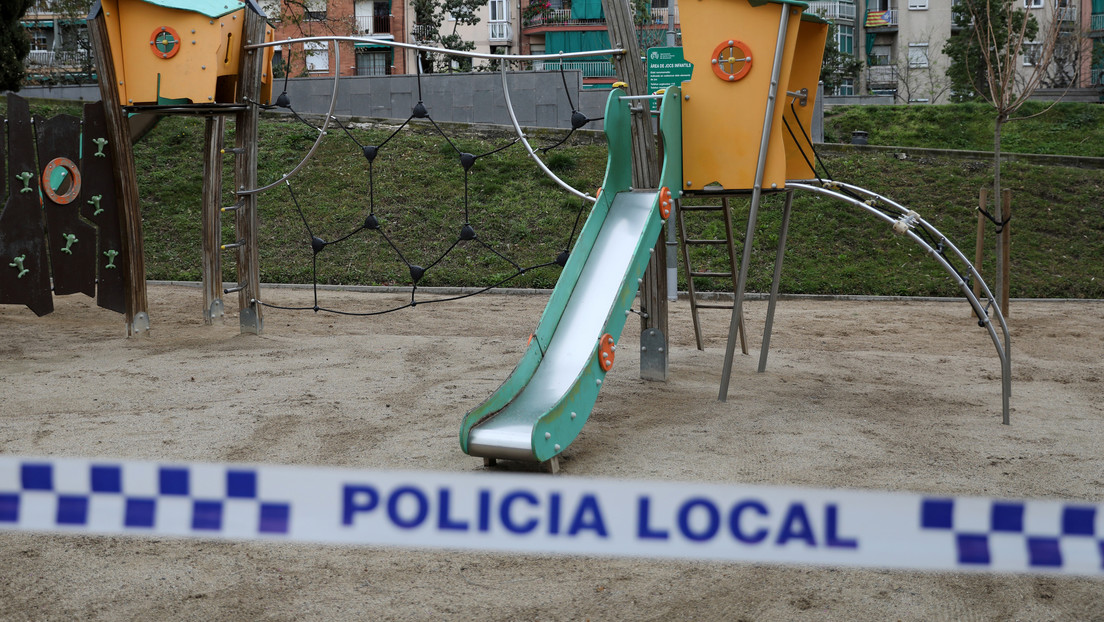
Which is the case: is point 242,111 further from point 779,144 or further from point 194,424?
point 779,144

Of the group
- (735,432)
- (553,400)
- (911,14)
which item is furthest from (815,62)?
(911,14)

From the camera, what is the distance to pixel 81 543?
3.89 metres

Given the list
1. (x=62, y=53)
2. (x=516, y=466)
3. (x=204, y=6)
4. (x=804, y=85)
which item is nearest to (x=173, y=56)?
(x=204, y=6)

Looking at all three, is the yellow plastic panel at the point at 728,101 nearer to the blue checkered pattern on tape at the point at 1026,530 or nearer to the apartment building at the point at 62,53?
the blue checkered pattern on tape at the point at 1026,530

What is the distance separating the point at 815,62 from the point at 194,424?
497 cm

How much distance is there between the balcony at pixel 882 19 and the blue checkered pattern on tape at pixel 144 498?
3997 centimetres

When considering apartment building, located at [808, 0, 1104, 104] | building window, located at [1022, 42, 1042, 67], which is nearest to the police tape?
building window, located at [1022, 42, 1042, 67]

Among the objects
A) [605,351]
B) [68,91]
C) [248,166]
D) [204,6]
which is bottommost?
[605,351]

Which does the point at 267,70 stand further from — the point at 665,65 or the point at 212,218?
the point at 665,65

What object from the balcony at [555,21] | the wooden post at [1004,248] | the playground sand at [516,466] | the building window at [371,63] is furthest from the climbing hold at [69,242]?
the building window at [371,63]

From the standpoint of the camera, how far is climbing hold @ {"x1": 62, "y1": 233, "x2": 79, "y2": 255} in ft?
27.7

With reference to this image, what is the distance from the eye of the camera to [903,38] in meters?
37.7

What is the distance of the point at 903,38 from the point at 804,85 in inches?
1333

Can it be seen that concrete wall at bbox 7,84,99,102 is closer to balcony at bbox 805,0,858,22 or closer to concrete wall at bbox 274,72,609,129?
concrete wall at bbox 274,72,609,129
